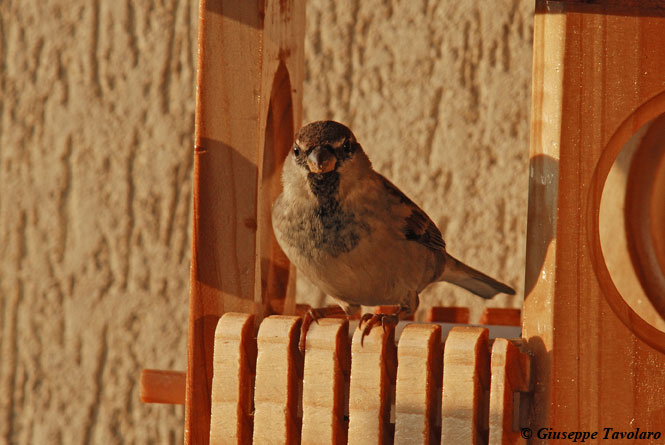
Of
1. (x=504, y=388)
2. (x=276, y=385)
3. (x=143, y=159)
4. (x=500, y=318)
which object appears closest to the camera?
(x=504, y=388)

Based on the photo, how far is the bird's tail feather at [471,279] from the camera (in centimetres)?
145

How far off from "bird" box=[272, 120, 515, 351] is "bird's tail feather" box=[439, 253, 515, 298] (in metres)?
0.20

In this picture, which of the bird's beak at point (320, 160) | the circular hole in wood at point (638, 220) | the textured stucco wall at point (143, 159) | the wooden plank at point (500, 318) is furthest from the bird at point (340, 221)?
the textured stucco wall at point (143, 159)

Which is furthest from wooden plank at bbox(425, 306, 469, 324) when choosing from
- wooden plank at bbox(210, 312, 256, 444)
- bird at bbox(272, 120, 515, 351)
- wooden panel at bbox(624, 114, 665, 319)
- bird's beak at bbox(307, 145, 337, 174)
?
wooden plank at bbox(210, 312, 256, 444)

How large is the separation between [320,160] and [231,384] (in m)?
0.32

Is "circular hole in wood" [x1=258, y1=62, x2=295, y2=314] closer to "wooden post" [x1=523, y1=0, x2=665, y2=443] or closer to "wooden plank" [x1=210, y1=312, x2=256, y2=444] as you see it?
"wooden plank" [x1=210, y1=312, x2=256, y2=444]

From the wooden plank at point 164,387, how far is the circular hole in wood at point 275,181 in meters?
0.16

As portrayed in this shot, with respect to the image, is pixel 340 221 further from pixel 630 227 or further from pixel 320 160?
pixel 630 227

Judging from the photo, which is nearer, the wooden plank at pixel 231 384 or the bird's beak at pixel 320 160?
the wooden plank at pixel 231 384

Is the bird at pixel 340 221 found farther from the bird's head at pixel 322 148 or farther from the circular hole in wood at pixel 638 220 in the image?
the circular hole in wood at pixel 638 220

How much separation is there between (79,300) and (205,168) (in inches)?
34.2

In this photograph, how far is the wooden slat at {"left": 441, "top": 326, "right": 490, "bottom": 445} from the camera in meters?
0.88

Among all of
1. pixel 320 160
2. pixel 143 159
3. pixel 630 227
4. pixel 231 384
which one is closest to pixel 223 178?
pixel 320 160

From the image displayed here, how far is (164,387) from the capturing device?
119 centimetres
